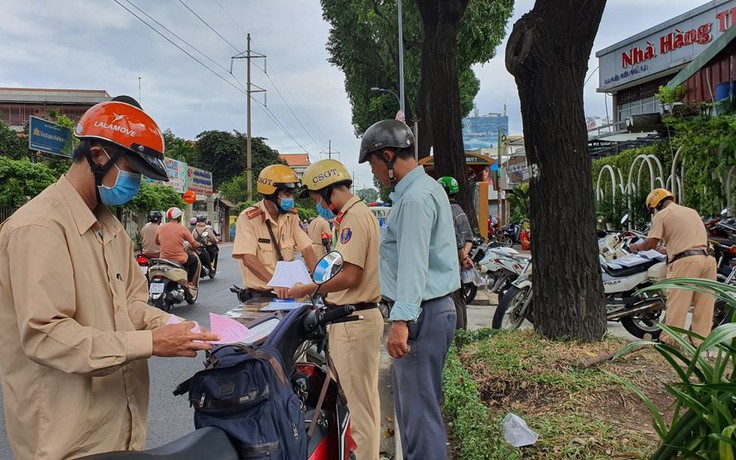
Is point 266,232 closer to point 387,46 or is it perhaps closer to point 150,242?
point 150,242

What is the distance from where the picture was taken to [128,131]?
1857 mm

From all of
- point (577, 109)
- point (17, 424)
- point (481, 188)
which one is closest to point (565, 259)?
point (577, 109)

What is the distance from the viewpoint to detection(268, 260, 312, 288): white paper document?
A: 10.8ft

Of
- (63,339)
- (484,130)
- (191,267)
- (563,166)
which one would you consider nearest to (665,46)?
(191,267)

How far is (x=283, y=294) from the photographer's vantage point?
3.53 meters

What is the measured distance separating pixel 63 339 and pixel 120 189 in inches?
21.5

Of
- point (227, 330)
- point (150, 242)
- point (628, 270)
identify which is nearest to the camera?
point (227, 330)

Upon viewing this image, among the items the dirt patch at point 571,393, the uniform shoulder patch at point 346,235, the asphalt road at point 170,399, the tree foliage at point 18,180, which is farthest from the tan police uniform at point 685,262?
the tree foliage at point 18,180

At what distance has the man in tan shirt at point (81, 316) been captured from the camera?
5.22 feet

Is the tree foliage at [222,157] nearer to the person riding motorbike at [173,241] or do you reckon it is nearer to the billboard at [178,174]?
the billboard at [178,174]

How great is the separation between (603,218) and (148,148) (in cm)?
1492

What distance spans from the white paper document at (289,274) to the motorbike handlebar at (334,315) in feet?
3.53

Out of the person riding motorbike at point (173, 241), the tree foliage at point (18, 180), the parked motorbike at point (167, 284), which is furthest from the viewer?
the tree foliage at point (18, 180)

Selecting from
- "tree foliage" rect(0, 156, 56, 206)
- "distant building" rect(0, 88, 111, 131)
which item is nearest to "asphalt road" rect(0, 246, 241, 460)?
"tree foliage" rect(0, 156, 56, 206)
